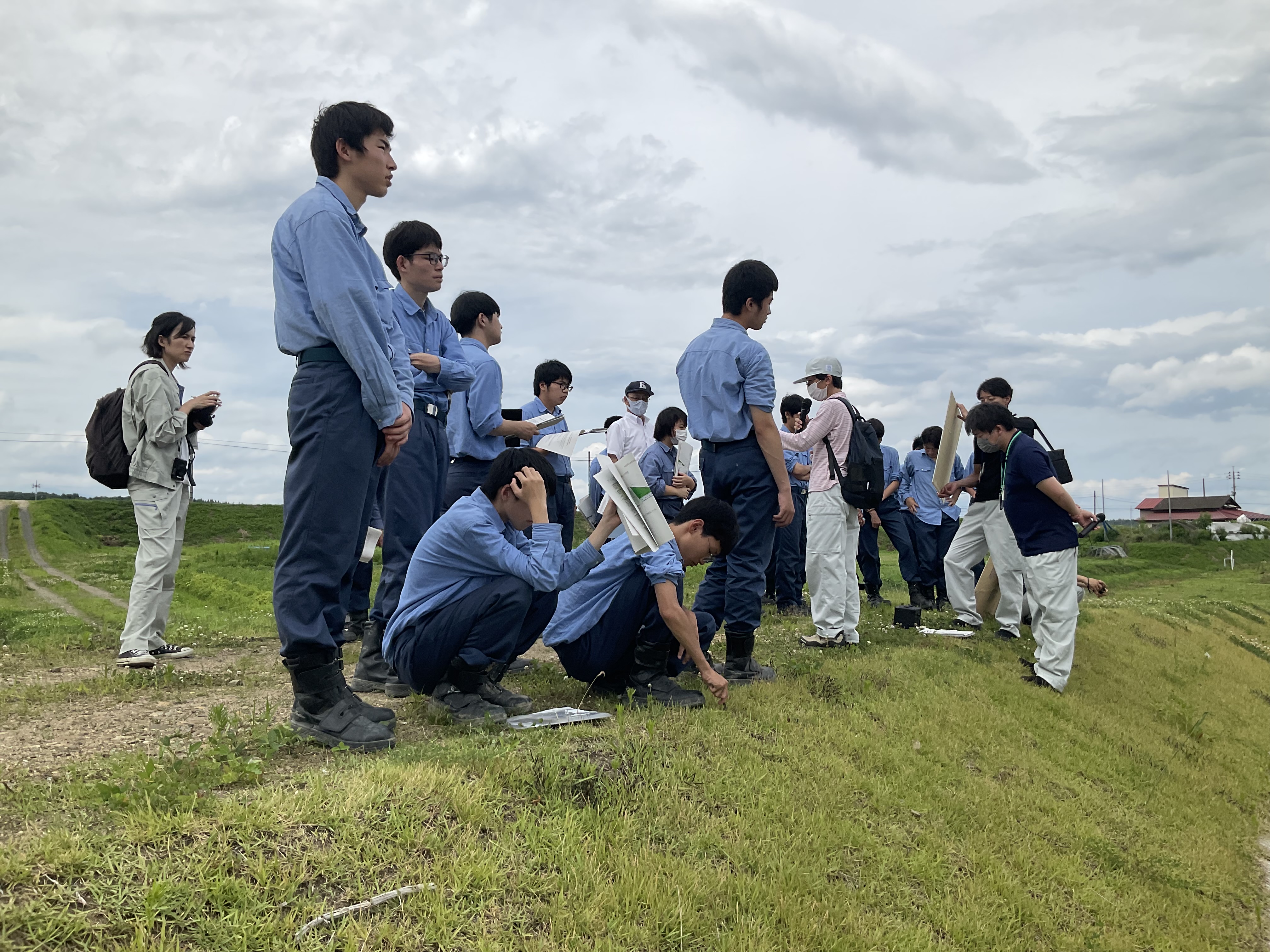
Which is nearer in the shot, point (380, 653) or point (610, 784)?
point (610, 784)

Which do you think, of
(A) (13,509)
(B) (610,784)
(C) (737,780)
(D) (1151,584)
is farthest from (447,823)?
(A) (13,509)

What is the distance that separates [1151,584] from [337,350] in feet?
92.5

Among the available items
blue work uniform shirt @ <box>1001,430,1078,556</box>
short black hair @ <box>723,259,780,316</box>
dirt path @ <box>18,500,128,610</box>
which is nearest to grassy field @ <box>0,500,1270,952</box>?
blue work uniform shirt @ <box>1001,430,1078,556</box>

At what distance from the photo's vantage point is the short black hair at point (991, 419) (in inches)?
298

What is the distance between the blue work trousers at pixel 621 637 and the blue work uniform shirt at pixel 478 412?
5.73ft

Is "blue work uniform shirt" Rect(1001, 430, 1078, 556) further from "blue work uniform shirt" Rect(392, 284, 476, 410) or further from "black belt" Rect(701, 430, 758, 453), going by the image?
"blue work uniform shirt" Rect(392, 284, 476, 410)

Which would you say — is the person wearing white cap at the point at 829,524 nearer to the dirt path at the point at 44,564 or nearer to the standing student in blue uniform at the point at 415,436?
the standing student in blue uniform at the point at 415,436

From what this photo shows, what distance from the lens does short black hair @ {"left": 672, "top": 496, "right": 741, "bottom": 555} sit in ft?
16.0

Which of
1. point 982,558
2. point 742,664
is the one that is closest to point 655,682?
point 742,664

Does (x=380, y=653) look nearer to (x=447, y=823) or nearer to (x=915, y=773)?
(x=447, y=823)

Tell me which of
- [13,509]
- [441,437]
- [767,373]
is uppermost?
[767,373]

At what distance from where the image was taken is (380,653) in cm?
531

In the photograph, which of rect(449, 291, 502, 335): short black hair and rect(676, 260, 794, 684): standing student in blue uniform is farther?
rect(449, 291, 502, 335): short black hair

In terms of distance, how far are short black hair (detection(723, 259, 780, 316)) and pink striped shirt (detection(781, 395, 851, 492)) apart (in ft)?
7.20
